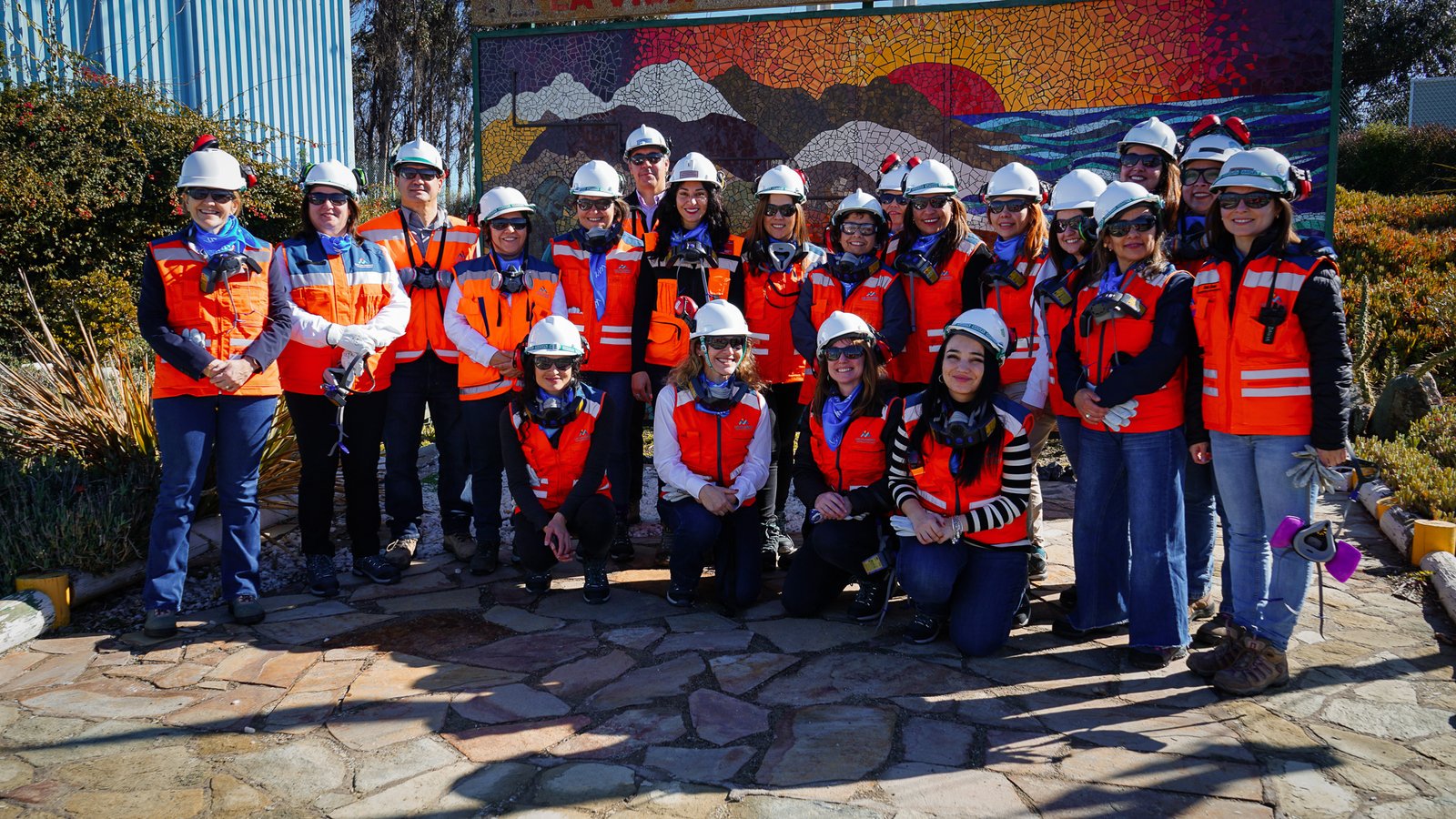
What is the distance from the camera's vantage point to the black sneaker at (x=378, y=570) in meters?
5.78

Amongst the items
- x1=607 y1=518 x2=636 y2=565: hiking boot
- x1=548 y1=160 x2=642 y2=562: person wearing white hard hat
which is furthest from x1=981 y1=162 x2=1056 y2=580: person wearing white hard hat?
x1=607 y1=518 x2=636 y2=565: hiking boot

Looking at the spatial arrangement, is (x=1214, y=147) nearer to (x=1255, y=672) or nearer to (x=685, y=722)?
(x=1255, y=672)

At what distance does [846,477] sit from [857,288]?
1.00 m

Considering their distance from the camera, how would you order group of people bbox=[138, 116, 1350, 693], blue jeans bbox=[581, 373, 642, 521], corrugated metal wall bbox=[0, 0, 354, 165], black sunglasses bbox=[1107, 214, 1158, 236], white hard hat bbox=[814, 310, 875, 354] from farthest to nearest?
1. corrugated metal wall bbox=[0, 0, 354, 165]
2. blue jeans bbox=[581, 373, 642, 521]
3. white hard hat bbox=[814, 310, 875, 354]
4. black sunglasses bbox=[1107, 214, 1158, 236]
5. group of people bbox=[138, 116, 1350, 693]

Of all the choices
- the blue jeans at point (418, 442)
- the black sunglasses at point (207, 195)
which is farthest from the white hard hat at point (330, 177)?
the blue jeans at point (418, 442)

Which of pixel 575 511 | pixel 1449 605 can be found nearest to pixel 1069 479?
pixel 1449 605

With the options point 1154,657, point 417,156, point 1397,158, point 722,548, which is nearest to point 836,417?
point 722,548

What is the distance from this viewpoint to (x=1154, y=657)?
4590 millimetres

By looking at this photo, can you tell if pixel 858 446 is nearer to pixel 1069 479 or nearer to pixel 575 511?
pixel 575 511

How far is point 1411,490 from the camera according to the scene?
6.59 meters

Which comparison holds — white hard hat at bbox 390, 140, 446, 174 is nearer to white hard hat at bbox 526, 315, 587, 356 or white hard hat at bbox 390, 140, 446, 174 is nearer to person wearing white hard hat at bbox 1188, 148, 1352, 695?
white hard hat at bbox 526, 315, 587, 356

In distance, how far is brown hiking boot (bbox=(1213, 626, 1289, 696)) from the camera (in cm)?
428

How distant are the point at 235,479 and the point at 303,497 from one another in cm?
51

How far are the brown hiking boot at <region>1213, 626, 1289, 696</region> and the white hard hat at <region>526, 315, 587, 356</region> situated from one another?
10.4 ft
